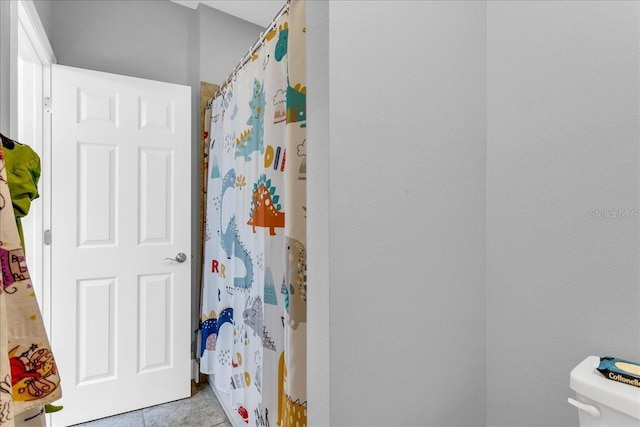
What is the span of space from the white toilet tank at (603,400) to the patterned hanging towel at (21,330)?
108 centimetres

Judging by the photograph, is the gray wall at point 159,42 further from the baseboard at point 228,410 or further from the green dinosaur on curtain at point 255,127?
the green dinosaur on curtain at point 255,127

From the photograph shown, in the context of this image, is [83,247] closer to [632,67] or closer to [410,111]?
[410,111]

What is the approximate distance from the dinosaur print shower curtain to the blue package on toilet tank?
0.73 m

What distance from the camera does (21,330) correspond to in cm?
68

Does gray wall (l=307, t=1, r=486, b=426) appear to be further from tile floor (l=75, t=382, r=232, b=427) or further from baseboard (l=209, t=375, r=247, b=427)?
tile floor (l=75, t=382, r=232, b=427)

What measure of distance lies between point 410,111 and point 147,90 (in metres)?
1.92

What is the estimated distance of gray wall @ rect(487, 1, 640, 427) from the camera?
2.71ft

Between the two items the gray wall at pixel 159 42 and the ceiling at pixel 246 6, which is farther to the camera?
the ceiling at pixel 246 6

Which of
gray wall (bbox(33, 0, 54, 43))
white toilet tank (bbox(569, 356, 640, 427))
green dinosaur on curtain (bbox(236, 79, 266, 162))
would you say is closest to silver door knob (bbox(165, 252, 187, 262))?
green dinosaur on curtain (bbox(236, 79, 266, 162))

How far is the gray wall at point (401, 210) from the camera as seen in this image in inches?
31.9

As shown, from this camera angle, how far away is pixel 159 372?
225cm

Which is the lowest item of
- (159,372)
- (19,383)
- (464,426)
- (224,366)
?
(159,372)

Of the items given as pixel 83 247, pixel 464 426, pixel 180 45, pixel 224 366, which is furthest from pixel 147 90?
pixel 464 426

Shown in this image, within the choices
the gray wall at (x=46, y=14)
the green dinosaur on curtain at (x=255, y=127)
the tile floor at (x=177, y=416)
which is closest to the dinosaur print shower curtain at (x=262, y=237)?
the green dinosaur on curtain at (x=255, y=127)
